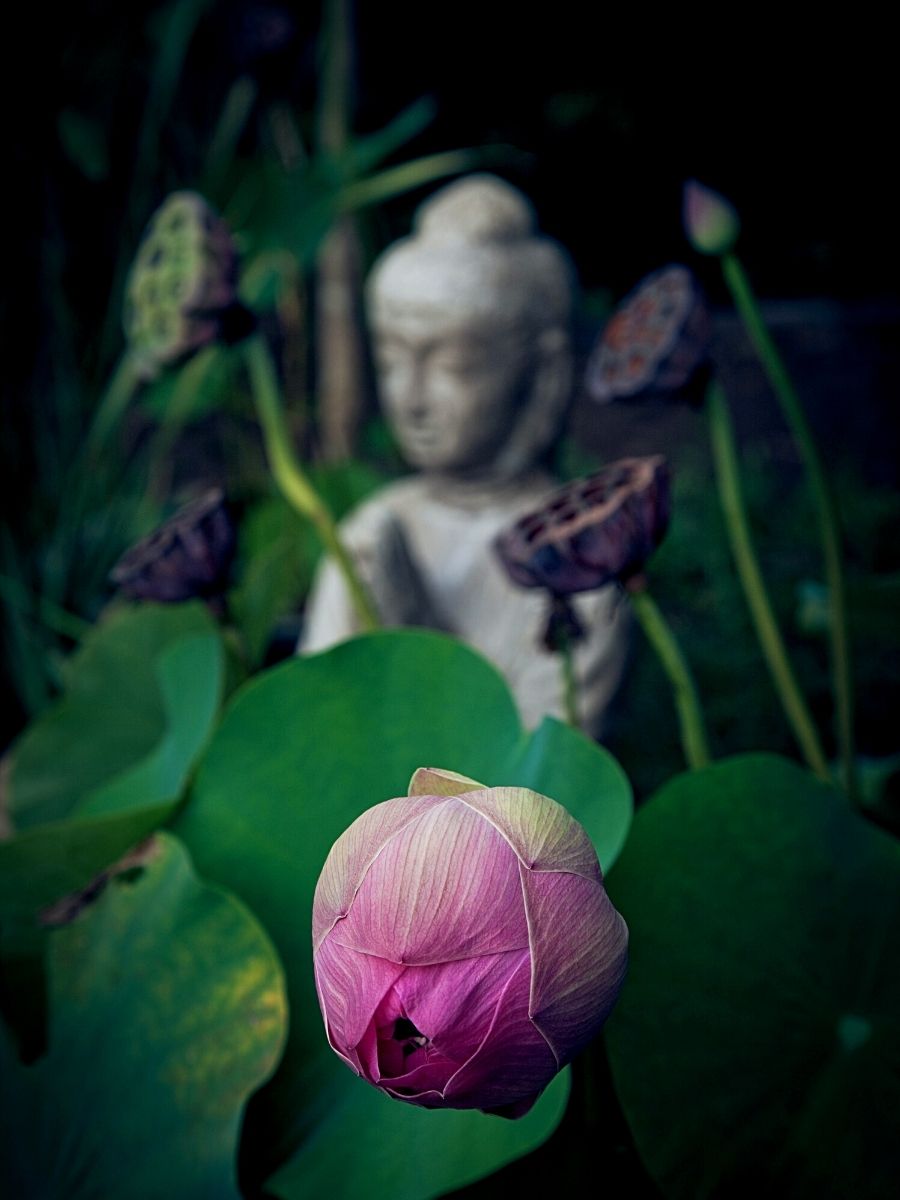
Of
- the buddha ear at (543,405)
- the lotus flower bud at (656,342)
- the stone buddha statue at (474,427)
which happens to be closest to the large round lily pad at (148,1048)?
the lotus flower bud at (656,342)

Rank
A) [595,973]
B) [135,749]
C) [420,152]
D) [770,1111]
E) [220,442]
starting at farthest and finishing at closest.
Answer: [220,442]
[420,152]
[135,749]
[770,1111]
[595,973]

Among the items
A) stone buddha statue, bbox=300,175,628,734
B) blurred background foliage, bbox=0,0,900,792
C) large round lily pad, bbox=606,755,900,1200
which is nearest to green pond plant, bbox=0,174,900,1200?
large round lily pad, bbox=606,755,900,1200

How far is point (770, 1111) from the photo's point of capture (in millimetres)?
264

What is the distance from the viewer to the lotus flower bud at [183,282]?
376 millimetres

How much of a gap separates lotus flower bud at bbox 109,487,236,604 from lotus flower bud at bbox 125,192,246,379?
0.24 ft

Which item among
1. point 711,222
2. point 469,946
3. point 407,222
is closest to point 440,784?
point 469,946

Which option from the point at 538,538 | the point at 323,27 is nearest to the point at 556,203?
the point at 323,27

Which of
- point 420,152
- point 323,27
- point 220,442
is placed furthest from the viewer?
point 220,442

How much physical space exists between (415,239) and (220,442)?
4.67 feet

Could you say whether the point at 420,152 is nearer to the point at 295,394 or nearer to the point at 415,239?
the point at 295,394

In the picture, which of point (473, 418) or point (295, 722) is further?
point (473, 418)

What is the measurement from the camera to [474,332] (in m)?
0.77

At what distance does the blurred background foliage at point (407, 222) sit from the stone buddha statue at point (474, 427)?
0.15 metres

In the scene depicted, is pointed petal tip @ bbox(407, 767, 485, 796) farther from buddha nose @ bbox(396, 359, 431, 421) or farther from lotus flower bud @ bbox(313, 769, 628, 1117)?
buddha nose @ bbox(396, 359, 431, 421)
